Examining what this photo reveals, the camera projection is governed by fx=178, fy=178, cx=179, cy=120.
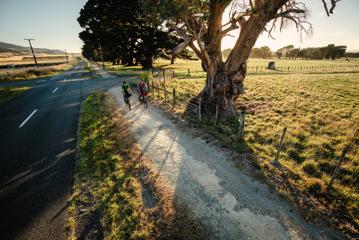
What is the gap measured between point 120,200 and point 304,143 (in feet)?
23.9

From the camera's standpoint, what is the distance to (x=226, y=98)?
10.4m

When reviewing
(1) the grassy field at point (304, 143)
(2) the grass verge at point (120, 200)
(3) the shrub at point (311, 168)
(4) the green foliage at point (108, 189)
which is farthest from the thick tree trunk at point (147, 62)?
(3) the shrub at point (311, 168)

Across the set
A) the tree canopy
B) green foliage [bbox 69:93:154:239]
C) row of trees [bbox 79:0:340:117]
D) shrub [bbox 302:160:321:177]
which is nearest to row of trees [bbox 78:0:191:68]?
the tree canopy

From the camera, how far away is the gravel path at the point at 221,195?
12.0ft

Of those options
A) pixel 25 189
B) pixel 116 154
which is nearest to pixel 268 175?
pixel 116 154

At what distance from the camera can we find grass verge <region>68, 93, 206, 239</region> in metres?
3.76

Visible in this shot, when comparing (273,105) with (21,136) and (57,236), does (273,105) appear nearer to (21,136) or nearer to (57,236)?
(57,236)

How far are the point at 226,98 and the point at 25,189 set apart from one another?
31.0ft

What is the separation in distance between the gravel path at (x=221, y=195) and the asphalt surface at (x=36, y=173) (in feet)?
8.96

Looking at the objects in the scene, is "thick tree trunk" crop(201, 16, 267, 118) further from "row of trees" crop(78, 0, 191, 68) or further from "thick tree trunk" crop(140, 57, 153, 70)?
"thick tree trunk" crop(140, 57, 153, 70)

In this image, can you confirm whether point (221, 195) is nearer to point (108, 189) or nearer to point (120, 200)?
point (120, 200)

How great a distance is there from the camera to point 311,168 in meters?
5.73

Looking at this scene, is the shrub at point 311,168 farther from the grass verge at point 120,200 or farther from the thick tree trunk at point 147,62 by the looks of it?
the thick tree trunk at point 147,62

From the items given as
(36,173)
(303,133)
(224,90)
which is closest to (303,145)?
(303,133)
